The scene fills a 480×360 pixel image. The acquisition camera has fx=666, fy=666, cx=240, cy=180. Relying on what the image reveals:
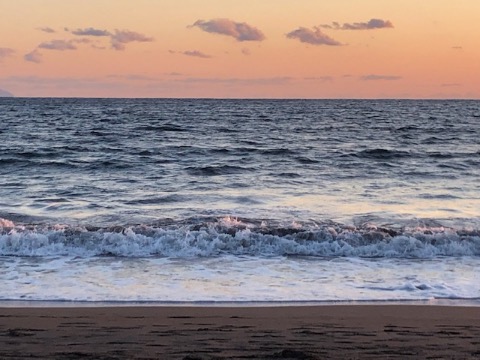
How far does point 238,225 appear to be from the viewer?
12781mm

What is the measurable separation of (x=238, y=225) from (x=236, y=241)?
0.77 meters

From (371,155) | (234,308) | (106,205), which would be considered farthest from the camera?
(371,155)

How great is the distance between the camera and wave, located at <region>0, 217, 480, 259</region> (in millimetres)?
11602

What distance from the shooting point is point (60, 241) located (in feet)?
39.5

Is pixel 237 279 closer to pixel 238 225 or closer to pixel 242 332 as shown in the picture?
pixel 242 332

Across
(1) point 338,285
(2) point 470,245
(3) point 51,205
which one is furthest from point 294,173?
(1) point 338,285

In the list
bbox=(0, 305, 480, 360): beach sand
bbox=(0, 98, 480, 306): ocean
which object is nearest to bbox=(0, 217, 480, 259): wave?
bbox=(0, 98, 480, 306): ocean

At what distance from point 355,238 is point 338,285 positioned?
10.4ft

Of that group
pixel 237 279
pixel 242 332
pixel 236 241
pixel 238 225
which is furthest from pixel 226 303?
pixel 238 225

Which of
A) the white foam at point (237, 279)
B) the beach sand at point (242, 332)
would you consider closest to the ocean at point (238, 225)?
the white foam at point (237, 279)

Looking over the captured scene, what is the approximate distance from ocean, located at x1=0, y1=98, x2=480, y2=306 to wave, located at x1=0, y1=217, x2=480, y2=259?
0.04m

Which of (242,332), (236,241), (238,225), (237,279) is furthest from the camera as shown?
(238,225)

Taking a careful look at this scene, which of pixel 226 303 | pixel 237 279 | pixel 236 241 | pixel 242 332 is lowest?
pixel 236 241

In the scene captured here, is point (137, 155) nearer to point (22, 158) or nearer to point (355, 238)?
point (22, 158)
